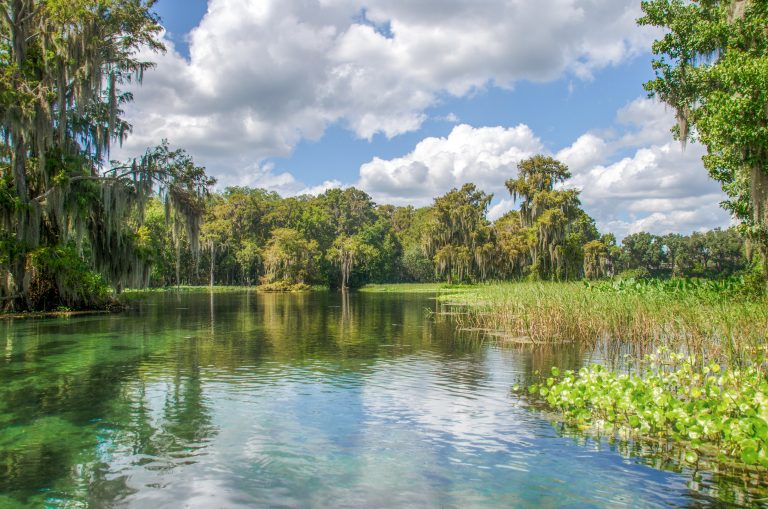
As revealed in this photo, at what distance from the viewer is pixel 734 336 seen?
37.1 feet

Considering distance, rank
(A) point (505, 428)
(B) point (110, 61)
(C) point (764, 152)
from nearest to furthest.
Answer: (A) point (505, 428), (C) point (764, 152), (B) point (110, 61)

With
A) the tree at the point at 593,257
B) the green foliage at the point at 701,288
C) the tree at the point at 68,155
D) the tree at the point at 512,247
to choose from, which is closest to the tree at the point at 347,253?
the tree at the point at 512,247

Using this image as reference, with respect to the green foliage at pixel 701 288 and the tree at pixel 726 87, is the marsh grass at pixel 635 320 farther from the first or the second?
the tree at pixel 726 87

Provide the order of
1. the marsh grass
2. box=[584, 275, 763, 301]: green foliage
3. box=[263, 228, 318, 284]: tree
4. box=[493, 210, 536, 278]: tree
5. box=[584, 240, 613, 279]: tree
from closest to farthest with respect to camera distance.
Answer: the marsh grass
box=[584, 275, 763, 301]: green foliage
box=[493, 210, 536, 278]: tree
box=[584, 240, 613, 279]: tree
box=[263, 228, 318, 284]: tree

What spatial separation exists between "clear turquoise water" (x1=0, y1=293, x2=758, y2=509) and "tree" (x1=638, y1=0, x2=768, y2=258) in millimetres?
7043

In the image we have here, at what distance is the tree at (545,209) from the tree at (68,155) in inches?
1196

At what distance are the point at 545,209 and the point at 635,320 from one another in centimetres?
3448

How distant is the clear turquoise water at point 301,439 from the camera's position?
580 cm

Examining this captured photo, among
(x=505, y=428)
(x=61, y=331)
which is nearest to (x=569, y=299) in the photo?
(x=505, y=428)

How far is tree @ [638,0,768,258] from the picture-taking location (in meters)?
13.5

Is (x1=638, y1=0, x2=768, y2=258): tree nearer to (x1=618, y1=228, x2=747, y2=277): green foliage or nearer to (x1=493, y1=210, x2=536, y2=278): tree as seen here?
(x1=493, y1=210, x2=536, y2=278): tree

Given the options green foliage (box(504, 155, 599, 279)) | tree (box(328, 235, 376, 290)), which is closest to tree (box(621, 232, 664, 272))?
tree (box(328, 235, 376, 290))

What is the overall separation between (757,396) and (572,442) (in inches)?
91.8

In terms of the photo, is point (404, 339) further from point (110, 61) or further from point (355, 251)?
point (355, 251)
